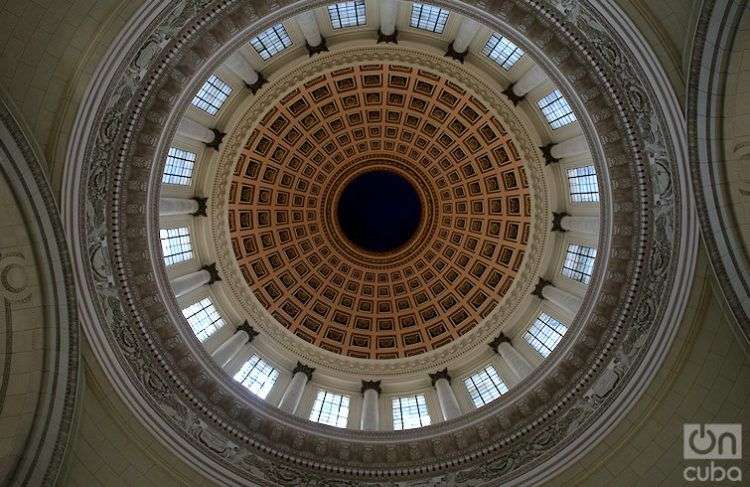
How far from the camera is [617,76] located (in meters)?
17.6

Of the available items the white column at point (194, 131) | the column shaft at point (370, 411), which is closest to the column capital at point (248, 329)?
the column shaft at point (370, 411)

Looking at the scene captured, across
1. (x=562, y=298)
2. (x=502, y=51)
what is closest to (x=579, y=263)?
(x=562, y=298)

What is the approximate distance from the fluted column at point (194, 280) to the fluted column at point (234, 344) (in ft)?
9.40

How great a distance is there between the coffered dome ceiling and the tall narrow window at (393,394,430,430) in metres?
3.55

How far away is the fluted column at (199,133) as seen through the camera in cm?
2375

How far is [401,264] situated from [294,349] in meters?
8.53

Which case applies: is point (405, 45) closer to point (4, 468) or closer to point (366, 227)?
point (366, 227)

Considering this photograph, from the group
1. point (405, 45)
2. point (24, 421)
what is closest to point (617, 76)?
point (405, 45)

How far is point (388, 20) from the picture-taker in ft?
80.8

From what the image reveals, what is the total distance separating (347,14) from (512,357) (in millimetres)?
17610

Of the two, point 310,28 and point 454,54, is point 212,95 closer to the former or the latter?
point 310,28

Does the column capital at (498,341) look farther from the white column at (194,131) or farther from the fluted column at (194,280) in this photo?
the white column at (194,131)

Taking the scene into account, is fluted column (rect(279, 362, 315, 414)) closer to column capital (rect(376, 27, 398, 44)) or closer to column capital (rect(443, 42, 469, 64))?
column capital (rect(376, 27, 398, 44))

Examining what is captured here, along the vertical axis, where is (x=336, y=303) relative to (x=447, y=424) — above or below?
above
